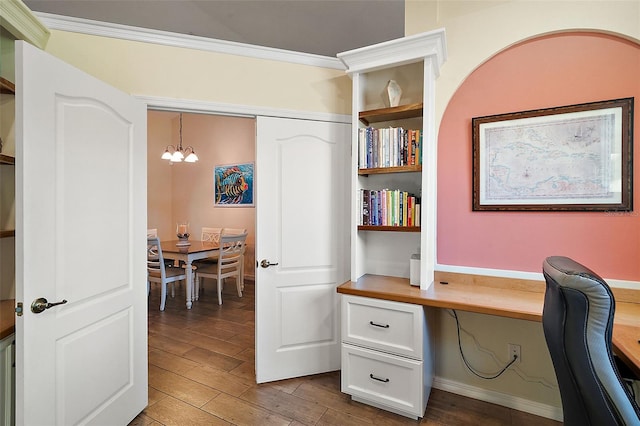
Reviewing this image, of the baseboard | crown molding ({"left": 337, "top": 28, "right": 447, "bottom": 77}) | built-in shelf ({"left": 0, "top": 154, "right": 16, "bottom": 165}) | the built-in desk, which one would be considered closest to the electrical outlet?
the baseboard

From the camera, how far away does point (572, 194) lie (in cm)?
182

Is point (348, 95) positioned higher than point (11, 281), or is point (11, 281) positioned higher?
point (348, 95)

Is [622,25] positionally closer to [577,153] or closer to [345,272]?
[577,153]

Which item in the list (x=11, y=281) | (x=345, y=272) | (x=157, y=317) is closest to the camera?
(x=11, y=281)

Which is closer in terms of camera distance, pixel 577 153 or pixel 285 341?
pixel 577 153

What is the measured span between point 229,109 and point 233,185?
326cm

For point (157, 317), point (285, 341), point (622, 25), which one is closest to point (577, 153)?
point (622, 25)

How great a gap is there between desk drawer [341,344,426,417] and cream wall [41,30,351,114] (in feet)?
5.92

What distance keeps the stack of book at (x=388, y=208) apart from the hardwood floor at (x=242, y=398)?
1.22 meters

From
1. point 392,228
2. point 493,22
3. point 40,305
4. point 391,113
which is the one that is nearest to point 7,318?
point 40,305

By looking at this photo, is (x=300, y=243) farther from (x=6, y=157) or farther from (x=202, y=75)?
(x=6, y=157)

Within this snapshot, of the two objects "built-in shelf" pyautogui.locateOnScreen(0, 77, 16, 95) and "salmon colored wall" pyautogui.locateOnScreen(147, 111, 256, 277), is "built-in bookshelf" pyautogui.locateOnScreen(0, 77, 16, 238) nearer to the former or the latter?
"built-in shelf" pyautogui.locateOnScreen(0, 77, 16, 95)

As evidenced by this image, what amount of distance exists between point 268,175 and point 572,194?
1952 millimetres

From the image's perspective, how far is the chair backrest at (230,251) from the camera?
161 inches
